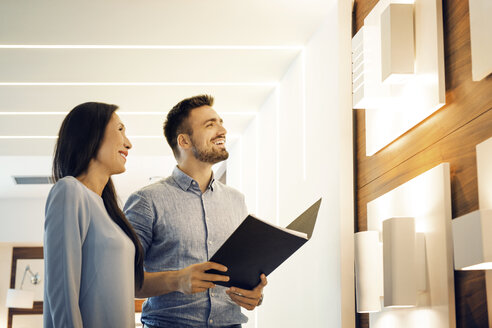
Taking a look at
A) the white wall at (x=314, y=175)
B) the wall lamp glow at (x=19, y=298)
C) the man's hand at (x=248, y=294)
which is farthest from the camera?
the wall lamp glow at (x=19, y=298)

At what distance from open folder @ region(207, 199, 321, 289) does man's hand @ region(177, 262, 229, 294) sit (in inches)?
0.9

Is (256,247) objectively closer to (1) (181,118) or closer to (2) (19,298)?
(1) (181,118)

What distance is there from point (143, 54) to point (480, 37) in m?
2.54

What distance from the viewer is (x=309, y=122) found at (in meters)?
3.48

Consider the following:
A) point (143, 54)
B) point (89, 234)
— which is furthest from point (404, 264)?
point (143, 54)

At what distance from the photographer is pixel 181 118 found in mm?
2814

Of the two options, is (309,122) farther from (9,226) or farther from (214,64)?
(9,226)

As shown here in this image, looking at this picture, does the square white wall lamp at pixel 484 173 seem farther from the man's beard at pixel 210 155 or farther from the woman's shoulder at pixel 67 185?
the man's beard at pixel 210 155

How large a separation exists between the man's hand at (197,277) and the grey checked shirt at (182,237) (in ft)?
0.62

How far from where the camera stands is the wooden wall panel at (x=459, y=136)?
1688 mm

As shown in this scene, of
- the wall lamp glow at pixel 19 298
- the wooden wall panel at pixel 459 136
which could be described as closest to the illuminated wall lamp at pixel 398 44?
the wooden wall panel at pixel 459 136

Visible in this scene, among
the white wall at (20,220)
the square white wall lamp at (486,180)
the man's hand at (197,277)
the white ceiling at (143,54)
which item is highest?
the white ceiling at (143,54)

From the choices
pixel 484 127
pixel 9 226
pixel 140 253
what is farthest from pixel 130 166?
pixel 484 127

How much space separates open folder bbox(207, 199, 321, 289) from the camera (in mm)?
1880
